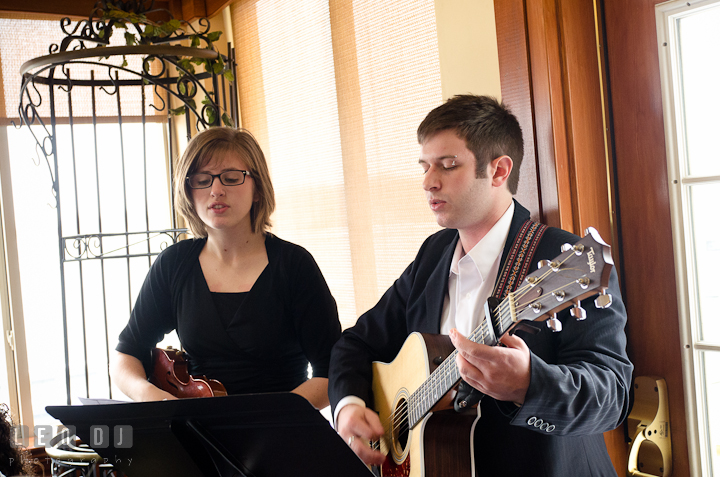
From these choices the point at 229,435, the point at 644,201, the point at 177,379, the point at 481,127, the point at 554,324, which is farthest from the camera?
the point at 177,379

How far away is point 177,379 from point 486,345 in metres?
1.09

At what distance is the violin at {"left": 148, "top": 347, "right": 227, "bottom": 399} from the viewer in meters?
1.68

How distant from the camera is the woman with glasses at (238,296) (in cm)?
180

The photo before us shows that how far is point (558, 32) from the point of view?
1.55 m

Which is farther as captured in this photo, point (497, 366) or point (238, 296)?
point (238, 296)

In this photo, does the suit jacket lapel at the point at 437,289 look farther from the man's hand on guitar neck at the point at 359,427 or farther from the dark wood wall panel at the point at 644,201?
the dark wood wall panel at the point at 644,201

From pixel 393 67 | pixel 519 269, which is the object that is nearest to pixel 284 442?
pixel 519 269

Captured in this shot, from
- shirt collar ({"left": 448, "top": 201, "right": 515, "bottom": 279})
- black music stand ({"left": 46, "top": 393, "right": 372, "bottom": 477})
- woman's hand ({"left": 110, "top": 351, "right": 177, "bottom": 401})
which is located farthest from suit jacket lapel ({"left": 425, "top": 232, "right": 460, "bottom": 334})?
woman's hand ({"left": 110, "top": 351, "right": 177, "bottom": 401})

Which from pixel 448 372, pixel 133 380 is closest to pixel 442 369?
pixel 448 372

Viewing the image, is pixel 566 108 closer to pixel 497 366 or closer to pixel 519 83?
pixel 519 83

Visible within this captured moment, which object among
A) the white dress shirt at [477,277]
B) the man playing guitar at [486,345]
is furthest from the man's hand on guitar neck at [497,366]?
the white dress shirt at [477,277]

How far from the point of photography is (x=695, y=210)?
4.80ft

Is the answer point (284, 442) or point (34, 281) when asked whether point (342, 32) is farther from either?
point (34, 281)

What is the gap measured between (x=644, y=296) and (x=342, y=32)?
1.68 m
